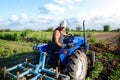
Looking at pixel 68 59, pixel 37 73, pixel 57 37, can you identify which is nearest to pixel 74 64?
pixel 68 59

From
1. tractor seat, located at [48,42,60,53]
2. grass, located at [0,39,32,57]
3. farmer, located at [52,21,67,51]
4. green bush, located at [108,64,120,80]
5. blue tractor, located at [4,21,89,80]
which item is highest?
farmer, located at [52,21,67,51]

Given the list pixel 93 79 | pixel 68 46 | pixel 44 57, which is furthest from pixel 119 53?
pixel 44 57

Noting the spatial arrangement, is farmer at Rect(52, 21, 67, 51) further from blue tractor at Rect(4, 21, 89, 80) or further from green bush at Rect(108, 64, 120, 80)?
green bush at Rect(108, 64, 120, 80)

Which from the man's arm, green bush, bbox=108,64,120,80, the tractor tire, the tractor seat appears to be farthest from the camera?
green bush, bbox=108,64,120,80

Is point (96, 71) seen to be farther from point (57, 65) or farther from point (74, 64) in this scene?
point (74, 64)

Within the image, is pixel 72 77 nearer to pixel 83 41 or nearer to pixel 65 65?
pixel 65 65

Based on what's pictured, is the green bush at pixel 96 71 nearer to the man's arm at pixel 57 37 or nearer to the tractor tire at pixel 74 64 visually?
the tractor tire at pixel 74 64

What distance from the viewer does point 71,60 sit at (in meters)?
Result: 5.91

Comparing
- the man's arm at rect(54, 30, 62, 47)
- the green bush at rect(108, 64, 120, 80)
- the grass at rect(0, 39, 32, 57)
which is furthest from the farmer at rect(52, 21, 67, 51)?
the grass at rect(0, 39, 32, 57)

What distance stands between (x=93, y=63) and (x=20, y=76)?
345 cm

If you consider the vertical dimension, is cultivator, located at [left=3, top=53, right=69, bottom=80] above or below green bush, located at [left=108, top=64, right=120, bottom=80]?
above

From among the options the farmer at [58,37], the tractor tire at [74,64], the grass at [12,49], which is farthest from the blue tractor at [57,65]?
the grass at [12,49]

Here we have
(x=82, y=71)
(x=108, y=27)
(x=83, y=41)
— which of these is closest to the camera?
(x=82, y=71)

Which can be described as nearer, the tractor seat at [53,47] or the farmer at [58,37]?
the farmer at [58,37]
